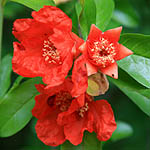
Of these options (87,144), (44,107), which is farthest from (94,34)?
(87,144)

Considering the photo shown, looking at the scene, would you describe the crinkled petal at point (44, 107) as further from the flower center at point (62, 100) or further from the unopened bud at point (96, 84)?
the unopened bud at point (96, 84)

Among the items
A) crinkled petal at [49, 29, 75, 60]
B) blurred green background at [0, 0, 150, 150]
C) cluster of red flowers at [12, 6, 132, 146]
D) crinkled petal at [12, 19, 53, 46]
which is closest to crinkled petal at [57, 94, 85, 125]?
cluster of red flowers at [12, 6, 132, 146]

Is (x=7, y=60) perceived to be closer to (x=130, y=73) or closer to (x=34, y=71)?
(x=34, y=71)

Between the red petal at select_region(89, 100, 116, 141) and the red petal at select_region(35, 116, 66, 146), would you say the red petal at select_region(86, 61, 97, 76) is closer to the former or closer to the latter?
the red petal at select_region(89, 100, 116, 141)

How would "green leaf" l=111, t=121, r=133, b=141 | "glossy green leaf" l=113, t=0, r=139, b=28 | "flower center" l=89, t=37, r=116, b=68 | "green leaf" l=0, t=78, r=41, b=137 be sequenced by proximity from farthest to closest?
1. "glossy green leaf" l=113, t=0, r=139, b=28
2. "green leaf" l=111, t=121, r=133, b=141
3. "green leaf" l=0, t=78, r=41, b=137
4. "flower center" l=89, t=37, r=116, b=68

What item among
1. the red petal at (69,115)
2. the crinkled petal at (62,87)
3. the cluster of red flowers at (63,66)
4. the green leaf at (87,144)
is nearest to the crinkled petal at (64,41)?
the cluster of red flowers at (63,66)

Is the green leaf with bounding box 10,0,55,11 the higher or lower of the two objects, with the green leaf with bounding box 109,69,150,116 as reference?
higher
